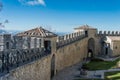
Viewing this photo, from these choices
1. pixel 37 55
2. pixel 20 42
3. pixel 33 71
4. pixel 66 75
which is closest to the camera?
pixel 33 71

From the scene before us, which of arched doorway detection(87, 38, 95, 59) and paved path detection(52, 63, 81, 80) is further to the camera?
arched doorway detection(87, 38, 95, 59)

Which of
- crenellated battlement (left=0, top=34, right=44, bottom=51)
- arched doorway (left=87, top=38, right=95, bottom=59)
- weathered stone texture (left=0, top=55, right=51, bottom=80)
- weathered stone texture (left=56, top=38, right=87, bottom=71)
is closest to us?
weathered stone texture (left=0, top=55, right=51, bottom=80)

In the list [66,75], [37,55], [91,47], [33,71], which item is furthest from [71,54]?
[33,71]

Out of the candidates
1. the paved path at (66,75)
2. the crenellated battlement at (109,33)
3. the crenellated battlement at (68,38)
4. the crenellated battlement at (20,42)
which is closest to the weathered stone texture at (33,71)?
the crenellated battlement at (20,42)

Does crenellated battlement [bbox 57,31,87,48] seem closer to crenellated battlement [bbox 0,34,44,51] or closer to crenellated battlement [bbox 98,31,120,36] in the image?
crenellated battlement [bbox 98,31,120,36]

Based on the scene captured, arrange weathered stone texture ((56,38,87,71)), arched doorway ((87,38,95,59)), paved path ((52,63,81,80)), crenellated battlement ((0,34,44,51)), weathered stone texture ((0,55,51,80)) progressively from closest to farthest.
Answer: weathered stone texture ((0,55,51,80)), crenellated battlement ((0,34,44,51)), paved path ((52,63,81,80)), weathered stone texture ((56,38,87,71)), arched doorway ((87,38,95,59))

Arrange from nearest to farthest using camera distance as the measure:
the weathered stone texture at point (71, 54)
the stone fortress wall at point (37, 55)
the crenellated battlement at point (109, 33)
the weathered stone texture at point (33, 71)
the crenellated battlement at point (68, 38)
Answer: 1. the weathered stone texture at point (33, 71)
2. the stone fortress wall at point (37, 55)
3. the weathered stone texture at point (71, 54)
4. the crenellated battlement at point (68, 38)
5. the crenellated battlement at point (109, 33)

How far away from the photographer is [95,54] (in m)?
47.3

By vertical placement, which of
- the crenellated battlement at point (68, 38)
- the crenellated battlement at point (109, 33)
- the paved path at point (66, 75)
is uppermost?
the crenellated battlement at point (109, 33)

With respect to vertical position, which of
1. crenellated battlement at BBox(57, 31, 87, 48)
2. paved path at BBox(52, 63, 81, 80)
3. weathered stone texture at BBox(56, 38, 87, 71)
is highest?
crenellated battlement at BBox(57, 31, 87, 48)

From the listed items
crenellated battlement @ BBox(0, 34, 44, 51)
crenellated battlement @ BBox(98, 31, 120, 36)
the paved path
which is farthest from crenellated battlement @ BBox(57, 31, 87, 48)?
crenellated battlement @ BBox(0, 34, 44, 51)

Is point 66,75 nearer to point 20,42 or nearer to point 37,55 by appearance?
point 37,55

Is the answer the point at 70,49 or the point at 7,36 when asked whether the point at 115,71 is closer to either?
the point at 70,49

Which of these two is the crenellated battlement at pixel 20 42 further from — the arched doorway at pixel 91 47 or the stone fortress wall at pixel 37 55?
the arched doorway at pixel 91 47
